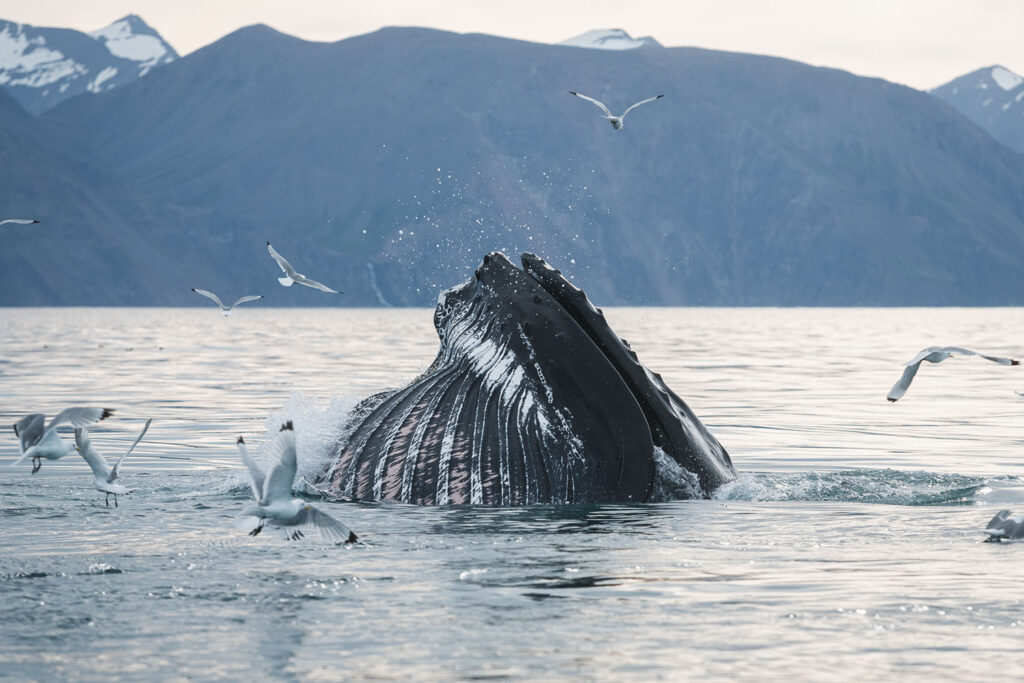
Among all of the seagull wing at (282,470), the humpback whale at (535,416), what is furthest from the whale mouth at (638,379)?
the seagull wing at (282,470)

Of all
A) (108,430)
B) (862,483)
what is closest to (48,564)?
(862,483)

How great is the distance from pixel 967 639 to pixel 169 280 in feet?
613

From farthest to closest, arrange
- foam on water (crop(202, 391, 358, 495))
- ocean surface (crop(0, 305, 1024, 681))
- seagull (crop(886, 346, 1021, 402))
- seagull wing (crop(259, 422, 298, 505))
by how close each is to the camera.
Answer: foam on water (crop(202, 391, 358, 495)), seagull (crop(886, 346, 1021, 402)), seagull wing (crop(259, 422, 298, 505)), ocean surface (crop(0, 305, 1024, 681))

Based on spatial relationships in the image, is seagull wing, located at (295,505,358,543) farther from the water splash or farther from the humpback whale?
the water splash

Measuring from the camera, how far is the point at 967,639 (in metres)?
6.78

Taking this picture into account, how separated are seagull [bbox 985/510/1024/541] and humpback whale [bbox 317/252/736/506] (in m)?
1.96

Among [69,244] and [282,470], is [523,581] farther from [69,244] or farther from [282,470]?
[69,244]

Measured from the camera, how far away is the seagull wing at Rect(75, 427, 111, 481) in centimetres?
980

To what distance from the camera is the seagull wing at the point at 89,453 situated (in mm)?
9805

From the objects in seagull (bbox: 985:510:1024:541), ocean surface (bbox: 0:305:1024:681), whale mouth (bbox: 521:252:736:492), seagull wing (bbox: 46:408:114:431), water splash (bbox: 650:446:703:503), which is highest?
whale mouth (bbox: 521:252:736:492)

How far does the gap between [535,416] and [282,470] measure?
2.89 metres

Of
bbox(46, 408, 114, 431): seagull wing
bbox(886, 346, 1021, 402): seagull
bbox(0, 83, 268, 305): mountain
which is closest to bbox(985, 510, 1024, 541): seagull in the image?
bbox(886, 346, 1021, 402): seagull

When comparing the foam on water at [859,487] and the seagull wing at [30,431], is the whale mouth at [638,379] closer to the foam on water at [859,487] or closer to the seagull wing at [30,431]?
the foam on water at [859,487]

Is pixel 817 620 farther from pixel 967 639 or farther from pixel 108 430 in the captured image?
pixel 108 430
